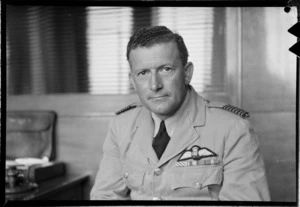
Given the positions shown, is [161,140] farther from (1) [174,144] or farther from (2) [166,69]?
(2) [166,69]

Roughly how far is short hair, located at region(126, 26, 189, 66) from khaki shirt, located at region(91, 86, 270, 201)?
19 centimetres

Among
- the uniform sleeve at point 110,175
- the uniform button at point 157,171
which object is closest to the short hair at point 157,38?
the uniform sleeve at point 110,175

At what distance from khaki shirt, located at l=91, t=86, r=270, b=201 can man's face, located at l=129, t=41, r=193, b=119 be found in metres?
0.06

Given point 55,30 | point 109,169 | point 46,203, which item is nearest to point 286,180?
point 109,169

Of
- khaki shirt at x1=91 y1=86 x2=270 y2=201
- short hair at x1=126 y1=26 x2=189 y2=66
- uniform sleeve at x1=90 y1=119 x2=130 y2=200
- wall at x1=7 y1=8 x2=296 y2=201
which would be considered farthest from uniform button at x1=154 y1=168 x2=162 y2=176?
short hair at x1=126 y1=26 x2=189 y2=66

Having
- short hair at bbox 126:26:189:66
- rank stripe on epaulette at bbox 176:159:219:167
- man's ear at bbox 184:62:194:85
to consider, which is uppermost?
short hair at bbox 126:26:189:66

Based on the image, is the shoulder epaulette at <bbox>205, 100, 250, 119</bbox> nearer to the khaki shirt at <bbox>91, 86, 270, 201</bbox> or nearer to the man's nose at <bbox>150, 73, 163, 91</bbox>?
the khaki shirt at <bbox>91, 86, 270, 201</bbox>

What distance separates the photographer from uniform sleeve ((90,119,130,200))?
1.72 metres

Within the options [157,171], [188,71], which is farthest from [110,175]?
[188,71]

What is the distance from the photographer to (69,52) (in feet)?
5.75

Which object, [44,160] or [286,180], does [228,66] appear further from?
[44,160]

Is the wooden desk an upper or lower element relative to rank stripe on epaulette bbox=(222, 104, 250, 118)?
lower

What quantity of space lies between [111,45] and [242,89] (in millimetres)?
610

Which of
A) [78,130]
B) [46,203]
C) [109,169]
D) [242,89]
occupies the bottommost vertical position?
[46,203]
